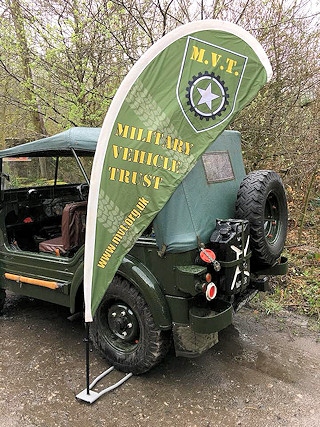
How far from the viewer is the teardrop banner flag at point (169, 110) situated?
254 cm

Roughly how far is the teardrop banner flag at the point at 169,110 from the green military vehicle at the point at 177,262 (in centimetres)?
27

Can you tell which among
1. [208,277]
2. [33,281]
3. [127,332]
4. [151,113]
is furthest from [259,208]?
[33,281]

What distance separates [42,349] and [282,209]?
2732mm

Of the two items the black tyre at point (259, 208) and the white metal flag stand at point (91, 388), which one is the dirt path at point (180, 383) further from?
the black tyre at point (259, 208)

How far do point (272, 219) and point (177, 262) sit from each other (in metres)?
1.34

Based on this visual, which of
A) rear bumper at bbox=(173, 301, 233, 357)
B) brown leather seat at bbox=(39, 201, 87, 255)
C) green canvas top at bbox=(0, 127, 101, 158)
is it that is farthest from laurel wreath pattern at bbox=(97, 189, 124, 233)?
brown leather seat at bbox=(39, 201, 87, 255)

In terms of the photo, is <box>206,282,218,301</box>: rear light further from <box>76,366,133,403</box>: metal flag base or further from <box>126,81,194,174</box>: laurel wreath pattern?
<box>76,366,133,403</box>: metal flag base

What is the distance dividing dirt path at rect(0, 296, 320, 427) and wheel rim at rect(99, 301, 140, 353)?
0.27 m

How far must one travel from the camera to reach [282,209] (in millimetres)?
3777

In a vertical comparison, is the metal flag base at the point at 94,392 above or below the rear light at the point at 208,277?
below

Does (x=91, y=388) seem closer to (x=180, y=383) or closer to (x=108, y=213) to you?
(x=180, y=383)

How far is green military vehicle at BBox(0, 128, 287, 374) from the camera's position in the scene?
2912mm

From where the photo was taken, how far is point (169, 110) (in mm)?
2547

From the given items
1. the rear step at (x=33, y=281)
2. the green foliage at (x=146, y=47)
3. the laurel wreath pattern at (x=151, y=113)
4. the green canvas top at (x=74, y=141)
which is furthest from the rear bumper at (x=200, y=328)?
the green foliage at (x=146, y=47)
